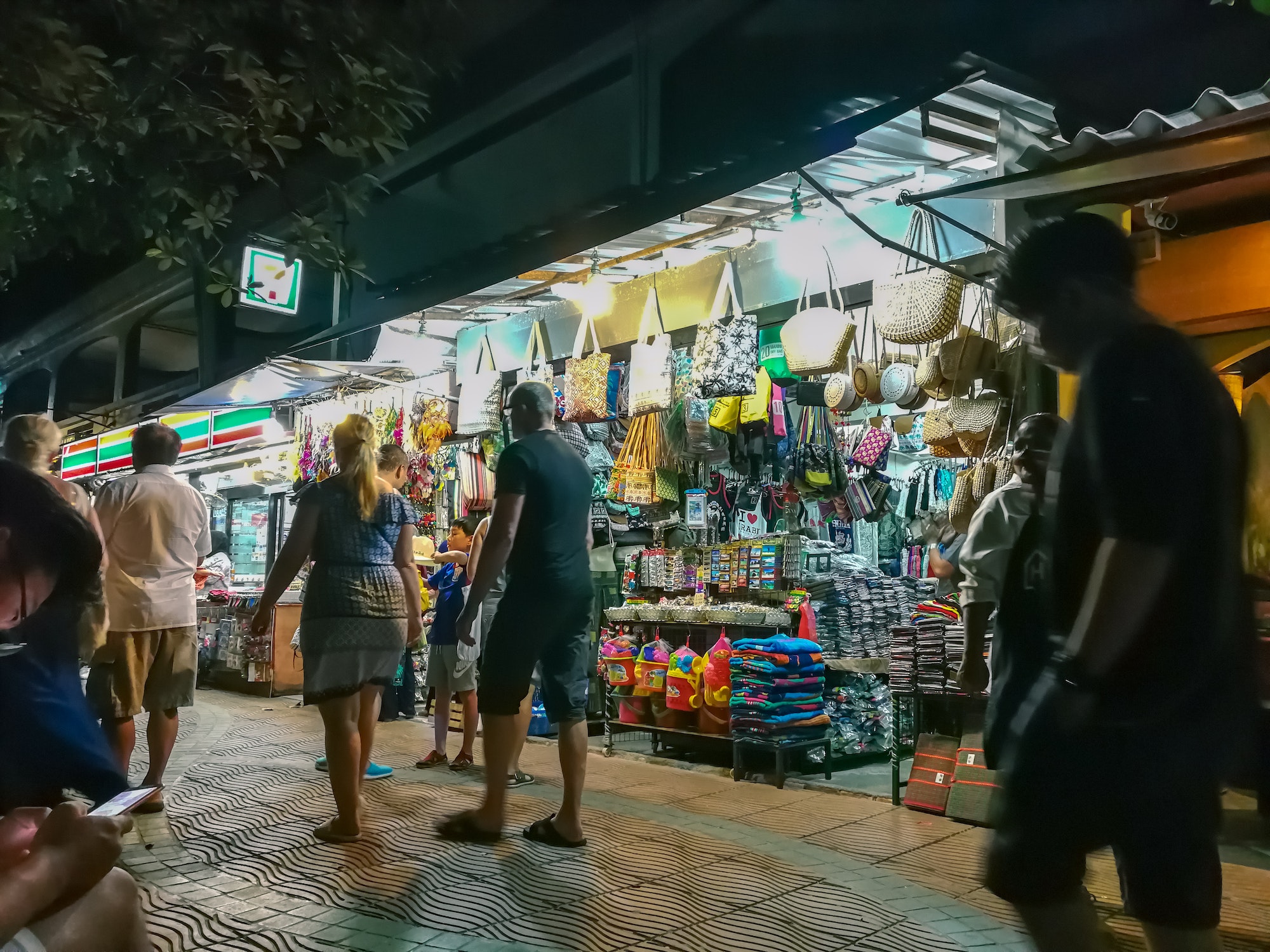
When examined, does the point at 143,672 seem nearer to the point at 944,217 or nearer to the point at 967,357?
the point at 944,217

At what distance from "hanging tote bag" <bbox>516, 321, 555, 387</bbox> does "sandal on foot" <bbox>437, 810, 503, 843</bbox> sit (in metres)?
4.62

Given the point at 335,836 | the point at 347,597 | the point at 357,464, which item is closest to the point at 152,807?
the point at 335,836

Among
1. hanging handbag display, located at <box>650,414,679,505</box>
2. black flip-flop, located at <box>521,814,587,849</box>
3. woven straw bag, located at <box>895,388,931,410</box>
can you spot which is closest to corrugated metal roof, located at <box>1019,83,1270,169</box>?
woven straw bag, located at <box>895,388,931,410</box>

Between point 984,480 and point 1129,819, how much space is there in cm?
391

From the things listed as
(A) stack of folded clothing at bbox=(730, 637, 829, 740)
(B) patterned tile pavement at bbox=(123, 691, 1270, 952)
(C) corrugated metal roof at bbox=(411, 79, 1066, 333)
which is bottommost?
(B) patterned tile pavement at bbox=(123, 691, 1270, 952)

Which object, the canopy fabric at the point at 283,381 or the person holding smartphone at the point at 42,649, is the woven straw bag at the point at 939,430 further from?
the canopy fabric at the point at 283,381

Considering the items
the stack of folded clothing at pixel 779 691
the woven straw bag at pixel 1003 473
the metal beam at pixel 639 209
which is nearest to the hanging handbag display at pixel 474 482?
the metal beam at pixel 639 209

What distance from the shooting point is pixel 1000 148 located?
16.6ft

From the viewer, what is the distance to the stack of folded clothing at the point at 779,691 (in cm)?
676

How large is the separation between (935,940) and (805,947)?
19.3 inches

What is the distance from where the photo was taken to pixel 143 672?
5.25 m

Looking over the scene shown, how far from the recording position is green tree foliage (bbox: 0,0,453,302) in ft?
12.9

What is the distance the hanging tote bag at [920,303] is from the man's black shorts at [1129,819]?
3835mm

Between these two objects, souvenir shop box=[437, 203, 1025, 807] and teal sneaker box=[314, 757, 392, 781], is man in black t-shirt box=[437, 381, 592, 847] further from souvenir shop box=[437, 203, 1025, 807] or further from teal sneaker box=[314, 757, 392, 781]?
souvenir shop box=[437, 203, 1025, 807]
